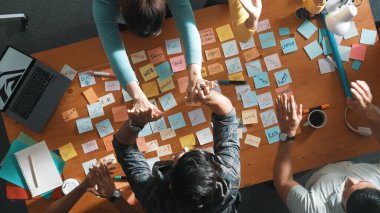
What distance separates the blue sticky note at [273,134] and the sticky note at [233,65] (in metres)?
0.29

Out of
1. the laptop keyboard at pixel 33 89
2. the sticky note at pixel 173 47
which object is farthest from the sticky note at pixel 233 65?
the laptop keyboard at pixel 33 89

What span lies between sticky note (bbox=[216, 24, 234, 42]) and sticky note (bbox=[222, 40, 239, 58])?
0.02m

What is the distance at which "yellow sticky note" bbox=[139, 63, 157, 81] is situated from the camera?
150cm

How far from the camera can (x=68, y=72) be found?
1.50 metres

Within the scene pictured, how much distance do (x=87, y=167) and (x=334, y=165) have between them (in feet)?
3.57

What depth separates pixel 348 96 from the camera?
4.86 feet

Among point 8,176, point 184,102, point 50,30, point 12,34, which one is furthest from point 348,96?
point 12,34

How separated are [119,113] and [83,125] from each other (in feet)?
0.54

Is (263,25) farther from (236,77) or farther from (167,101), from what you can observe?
(167,101)

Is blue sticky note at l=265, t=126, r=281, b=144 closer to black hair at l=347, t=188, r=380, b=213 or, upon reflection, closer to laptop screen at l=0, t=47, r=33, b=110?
black hair at l=347, t=188, r=380, b=213

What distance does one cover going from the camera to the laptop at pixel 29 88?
4.84 feet

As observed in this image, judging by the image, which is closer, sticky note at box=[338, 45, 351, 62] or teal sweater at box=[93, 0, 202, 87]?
teal sweater at box=[93, 0, 202, 87]

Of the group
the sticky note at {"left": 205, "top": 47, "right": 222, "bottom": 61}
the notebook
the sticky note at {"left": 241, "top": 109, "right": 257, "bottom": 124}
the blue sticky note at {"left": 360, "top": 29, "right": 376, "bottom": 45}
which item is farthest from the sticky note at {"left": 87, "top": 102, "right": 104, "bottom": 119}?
the blue sticky note at {"left": 360, "top": 29, "right": 376, "bottom": 45}

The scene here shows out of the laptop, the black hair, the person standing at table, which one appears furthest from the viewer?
the laptop
